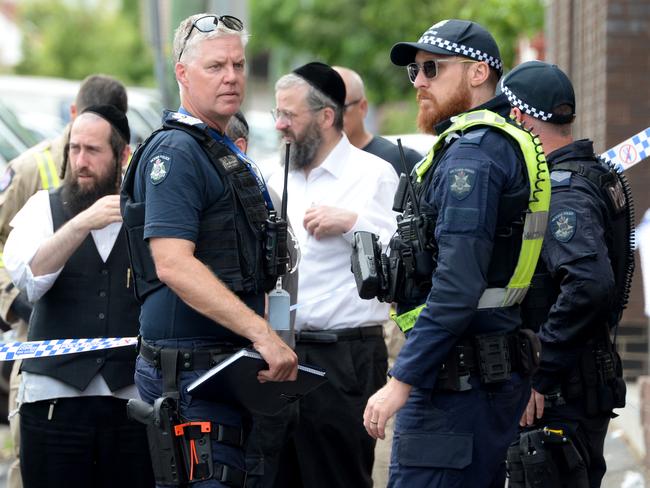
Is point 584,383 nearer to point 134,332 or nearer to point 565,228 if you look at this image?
point 565,228

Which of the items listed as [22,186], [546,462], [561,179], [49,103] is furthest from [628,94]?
[49,103]

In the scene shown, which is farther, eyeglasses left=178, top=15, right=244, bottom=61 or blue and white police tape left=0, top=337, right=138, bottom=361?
blue and white police tape left=0, top=337, right=138, bottom=361

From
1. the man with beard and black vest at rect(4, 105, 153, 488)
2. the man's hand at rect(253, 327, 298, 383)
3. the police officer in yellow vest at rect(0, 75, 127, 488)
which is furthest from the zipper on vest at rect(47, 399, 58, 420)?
the man's hand at rect(253, 327, 298, 383)

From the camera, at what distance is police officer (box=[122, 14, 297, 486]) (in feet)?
13.7

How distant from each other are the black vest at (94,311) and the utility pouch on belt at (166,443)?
3.33ft

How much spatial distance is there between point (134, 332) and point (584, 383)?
1.88 m

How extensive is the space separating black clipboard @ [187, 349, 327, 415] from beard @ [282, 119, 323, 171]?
5.60ft

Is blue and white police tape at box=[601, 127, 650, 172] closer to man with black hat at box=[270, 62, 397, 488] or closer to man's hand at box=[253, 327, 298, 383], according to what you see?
man with black hat at box=[270, 62, 397, 488]

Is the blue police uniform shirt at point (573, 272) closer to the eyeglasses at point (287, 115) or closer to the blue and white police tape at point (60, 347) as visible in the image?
the eyeglasses at point (287, 115)

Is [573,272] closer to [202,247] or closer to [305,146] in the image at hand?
[202,247]

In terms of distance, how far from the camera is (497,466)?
4.27m

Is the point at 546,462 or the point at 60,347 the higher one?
the point at 60,347

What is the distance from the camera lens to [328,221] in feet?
18.6

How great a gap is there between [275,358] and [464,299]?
67cm
